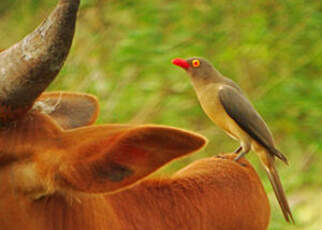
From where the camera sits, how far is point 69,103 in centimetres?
388

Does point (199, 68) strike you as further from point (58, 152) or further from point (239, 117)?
point (58, 152)

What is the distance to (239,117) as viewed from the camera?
4473 mm

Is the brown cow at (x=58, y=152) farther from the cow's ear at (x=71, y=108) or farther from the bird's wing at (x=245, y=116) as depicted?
the bird's wing at (x=245, y=116)

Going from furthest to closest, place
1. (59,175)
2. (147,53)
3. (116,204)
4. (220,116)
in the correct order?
(147,53)
(220,116)
(116,204)
(59,175)

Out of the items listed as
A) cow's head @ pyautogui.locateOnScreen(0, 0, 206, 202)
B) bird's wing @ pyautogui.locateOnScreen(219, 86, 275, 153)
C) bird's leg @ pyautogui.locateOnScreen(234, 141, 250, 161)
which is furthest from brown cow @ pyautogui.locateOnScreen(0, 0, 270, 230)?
bird's wing @ pyautogui.locateOnScreen(219, 86, 275, 153)

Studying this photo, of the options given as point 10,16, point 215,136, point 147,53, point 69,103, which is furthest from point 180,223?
point 10,16

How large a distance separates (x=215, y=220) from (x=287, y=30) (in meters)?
5.80

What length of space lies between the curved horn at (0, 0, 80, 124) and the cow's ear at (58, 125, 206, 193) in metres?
0.28

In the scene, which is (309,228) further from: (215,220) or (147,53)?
(215,220)

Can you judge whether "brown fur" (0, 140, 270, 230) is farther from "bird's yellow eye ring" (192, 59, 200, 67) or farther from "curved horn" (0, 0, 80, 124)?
"bird's yellow eye ring" (192, 59, 200, 67)

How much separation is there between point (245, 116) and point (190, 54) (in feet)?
13.8

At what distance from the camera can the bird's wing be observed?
438 cm


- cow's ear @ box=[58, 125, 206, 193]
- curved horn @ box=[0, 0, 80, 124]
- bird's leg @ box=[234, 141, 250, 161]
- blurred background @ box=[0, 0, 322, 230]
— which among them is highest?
curved horn @ box=[0, 0, 80, 124]

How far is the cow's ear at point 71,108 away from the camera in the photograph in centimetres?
366
